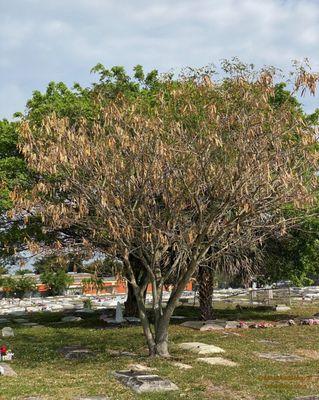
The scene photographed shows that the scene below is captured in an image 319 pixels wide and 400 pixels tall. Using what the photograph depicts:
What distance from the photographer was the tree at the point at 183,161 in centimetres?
1416

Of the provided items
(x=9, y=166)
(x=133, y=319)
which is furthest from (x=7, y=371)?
(x=133, y=319)

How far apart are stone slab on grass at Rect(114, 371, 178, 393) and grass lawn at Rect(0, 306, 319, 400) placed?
23 cm

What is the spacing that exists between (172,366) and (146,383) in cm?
300

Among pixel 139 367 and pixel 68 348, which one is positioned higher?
pixel 139 367

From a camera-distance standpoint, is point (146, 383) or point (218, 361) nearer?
point (146, 383)

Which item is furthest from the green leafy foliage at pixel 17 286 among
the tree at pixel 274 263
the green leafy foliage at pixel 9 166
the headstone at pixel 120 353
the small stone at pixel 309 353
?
the small stone at pixel 309 353

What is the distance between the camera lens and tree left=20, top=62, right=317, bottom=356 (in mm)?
14156

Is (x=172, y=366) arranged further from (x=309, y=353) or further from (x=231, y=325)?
(x=231, y=325)

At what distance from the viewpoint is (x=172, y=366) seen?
1408cm

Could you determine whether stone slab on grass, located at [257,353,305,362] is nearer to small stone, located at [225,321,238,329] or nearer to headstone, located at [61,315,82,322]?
small stone, located at [225,321,238,329]

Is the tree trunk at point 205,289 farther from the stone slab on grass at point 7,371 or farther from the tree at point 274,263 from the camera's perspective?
the stone slab on grass at point 7,371

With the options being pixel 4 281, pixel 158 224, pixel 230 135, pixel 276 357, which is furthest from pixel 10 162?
pixel 4 281

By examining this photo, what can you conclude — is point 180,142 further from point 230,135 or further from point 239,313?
point 239,313

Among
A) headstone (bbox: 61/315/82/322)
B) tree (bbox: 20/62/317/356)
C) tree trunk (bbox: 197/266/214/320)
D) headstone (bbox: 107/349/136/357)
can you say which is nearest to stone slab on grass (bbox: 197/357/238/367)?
tree (bbox: 20/62/317/356)
